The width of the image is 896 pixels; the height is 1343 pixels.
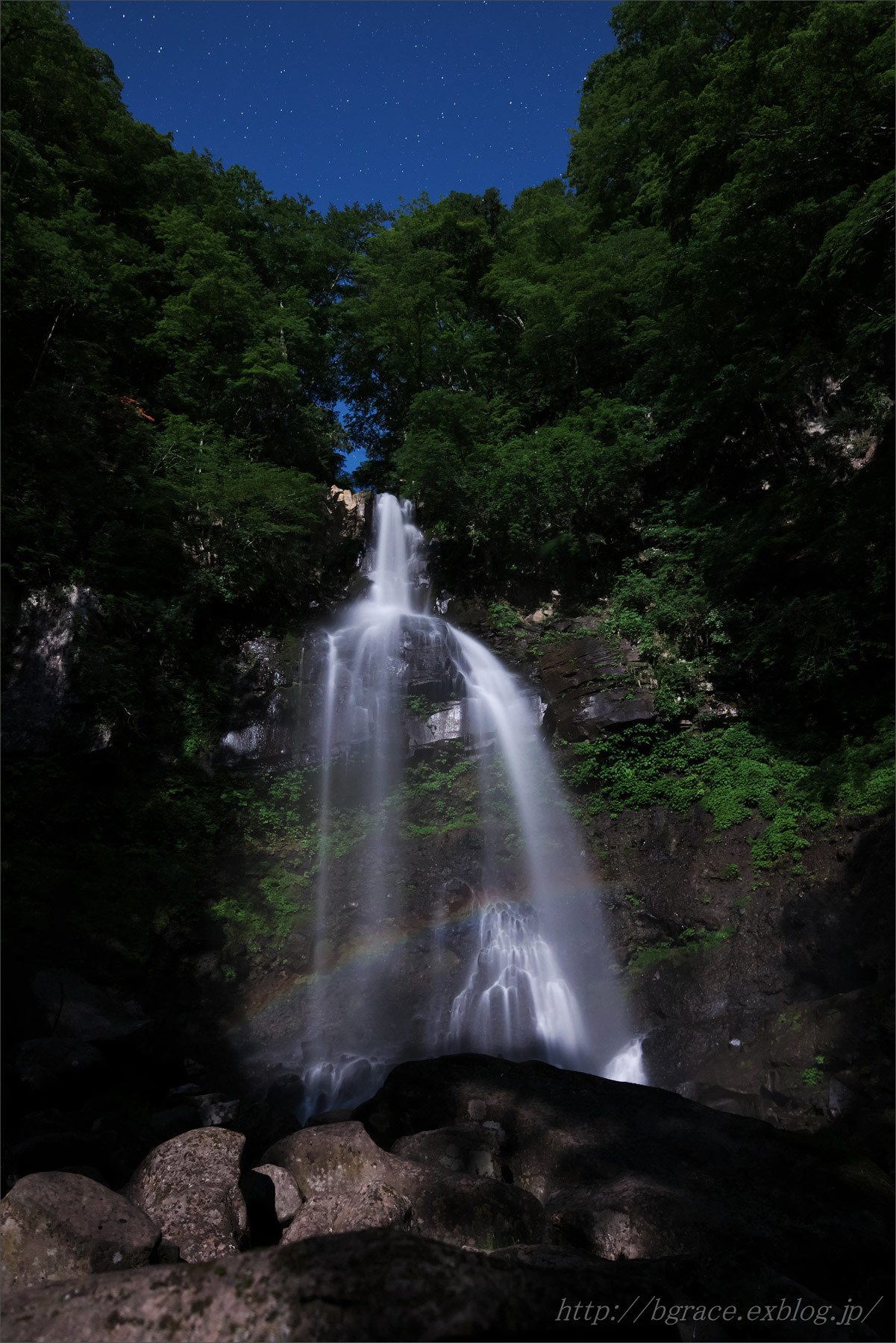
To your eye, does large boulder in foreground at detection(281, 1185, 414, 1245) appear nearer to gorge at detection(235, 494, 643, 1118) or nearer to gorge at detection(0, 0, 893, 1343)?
gorge at detection(0, 0, 893, 1343)

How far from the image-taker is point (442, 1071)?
19.4 feet

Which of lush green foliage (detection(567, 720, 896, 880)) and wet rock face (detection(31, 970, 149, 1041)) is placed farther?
lush green foliage (detection(567, 720, 896, 880))

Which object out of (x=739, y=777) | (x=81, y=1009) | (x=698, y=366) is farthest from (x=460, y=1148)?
(x=698, y=366)

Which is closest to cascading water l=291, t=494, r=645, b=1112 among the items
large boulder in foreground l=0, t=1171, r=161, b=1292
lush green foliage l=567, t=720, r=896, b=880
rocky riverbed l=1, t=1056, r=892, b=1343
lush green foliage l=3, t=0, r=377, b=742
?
lush green foliage l=567, t=720, r=896, b=880

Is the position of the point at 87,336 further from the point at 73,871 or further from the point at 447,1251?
the point at 447,1251

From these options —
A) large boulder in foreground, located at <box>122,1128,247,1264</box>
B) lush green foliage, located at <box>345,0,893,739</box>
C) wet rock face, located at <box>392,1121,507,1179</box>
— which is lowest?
wet rock face, located at <box>392,1121,507,1179</box>

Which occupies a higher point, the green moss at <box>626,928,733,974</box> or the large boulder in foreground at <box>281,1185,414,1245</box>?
the large boulder in foreground at <box>281,1185,414,1245</box>

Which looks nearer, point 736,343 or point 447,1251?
point 447,1251

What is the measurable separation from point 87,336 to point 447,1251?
15466 millimetres

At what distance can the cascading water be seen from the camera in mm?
8328

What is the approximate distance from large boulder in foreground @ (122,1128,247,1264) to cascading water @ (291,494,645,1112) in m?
3.93

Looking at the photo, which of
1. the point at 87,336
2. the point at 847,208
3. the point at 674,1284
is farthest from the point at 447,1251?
the point at 87,336

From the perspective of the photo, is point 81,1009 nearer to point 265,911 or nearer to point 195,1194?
point 265,911

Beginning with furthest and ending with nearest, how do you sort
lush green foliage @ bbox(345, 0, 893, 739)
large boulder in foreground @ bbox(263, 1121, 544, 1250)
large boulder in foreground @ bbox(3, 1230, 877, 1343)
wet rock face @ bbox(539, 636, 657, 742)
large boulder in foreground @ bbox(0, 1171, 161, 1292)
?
1. wet rock face @ bbox(539, 636, 657, 742)
2. lush green foliage @ bbox(345, 0, 893, 739)
3. large boulder in foreground @ bbox(263, 1121, 544, 1250)
4. large boulder in foreground @ bbox(0, 1171, 161, 1292)
5. large boulder in foreground @ bbox(3, 1230, 877, 1343)
